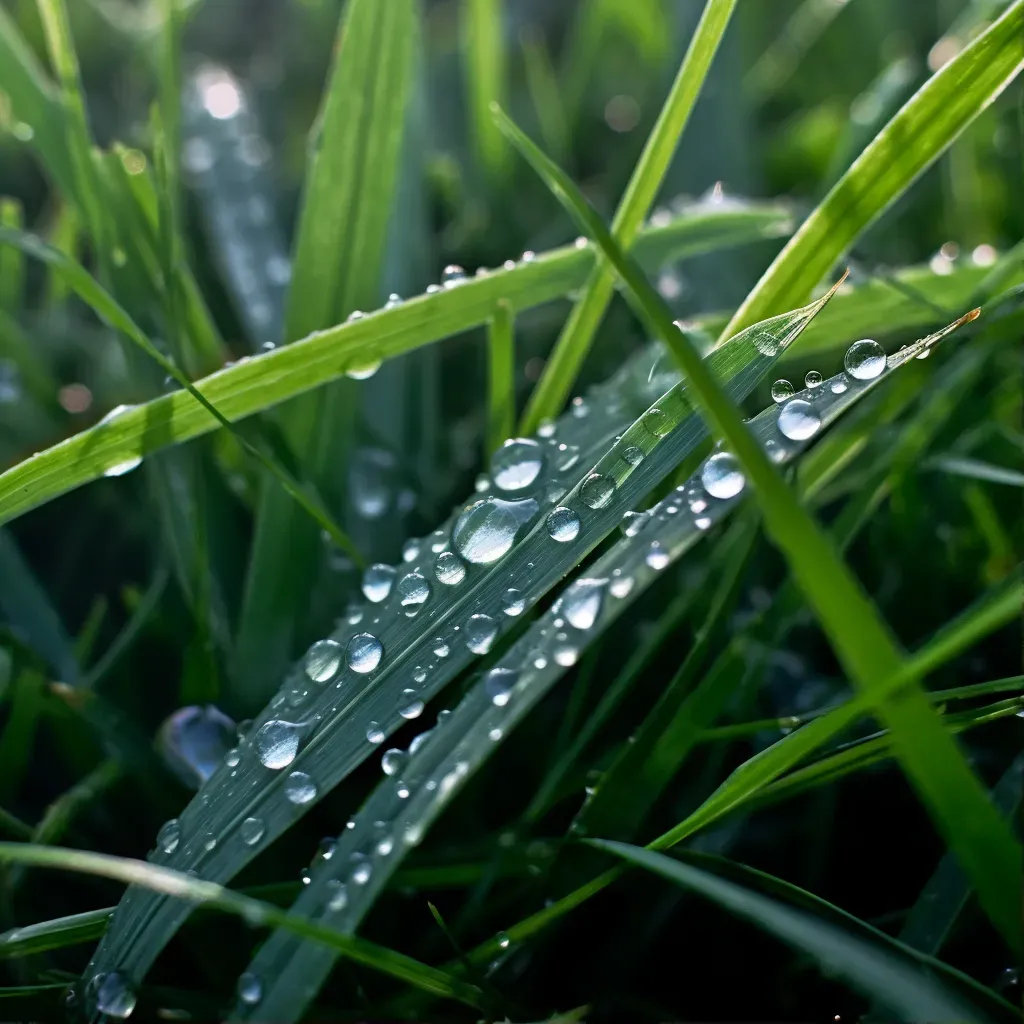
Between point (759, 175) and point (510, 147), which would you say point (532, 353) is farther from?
point (759, 175)

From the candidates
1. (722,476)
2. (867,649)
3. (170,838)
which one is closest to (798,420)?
(722,476)

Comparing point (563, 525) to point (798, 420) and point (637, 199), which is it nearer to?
point (798, 420)

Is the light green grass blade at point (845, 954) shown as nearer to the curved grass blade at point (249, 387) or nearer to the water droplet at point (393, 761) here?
the water droplet at point (393, 761)

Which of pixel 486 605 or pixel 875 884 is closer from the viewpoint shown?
pixel 486 605

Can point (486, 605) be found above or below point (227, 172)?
below

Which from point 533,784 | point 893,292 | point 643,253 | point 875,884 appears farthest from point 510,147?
point 875,884

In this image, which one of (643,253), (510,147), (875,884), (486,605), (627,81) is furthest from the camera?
(627,81)

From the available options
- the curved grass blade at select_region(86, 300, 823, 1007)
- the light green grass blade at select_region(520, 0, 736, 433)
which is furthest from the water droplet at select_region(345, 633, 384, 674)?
the light green grass blade at select_region(520, 0, 736, 433)
